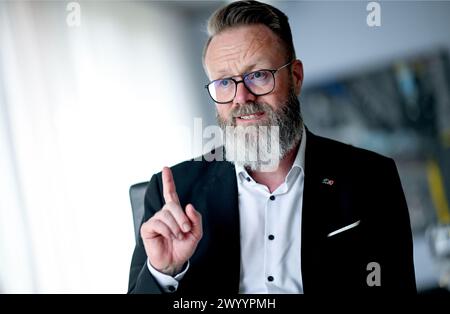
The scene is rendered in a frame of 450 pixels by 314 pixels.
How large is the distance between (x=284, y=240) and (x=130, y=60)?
0.63 metres

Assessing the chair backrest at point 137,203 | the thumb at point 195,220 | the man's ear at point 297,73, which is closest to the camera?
the thumb at point 195,220

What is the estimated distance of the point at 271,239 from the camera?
1.29m

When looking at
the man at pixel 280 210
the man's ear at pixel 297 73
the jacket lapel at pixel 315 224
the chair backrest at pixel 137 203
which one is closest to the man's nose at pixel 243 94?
the man at pixel 280 210

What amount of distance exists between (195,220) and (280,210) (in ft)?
0.72

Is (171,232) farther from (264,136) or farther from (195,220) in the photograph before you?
(264,136)

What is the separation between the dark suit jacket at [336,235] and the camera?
127 centimetres

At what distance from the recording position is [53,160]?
4.91ft

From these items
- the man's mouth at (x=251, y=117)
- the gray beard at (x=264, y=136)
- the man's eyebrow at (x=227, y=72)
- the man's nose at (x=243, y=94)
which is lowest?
the gray beard at (x=264, y=136)

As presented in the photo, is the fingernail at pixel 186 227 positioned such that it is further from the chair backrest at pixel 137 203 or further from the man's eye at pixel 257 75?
the man's eye at pixel 257 75

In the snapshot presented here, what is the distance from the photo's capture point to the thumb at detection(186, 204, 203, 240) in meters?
1.20

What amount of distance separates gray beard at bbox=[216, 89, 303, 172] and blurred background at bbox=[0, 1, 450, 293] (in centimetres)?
5

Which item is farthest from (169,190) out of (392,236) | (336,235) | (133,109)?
(392,236)

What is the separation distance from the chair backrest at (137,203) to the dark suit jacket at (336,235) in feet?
0.50

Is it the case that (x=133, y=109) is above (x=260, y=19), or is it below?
below
